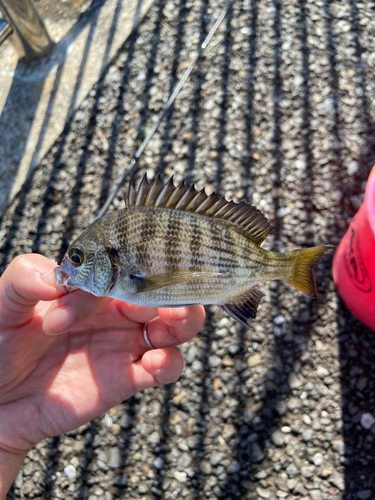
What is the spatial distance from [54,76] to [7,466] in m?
3.49

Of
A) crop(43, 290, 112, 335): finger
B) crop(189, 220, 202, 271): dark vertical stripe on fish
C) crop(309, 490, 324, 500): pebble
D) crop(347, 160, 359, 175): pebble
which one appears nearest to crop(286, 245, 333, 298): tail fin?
crop(189, 220, 202, 271): dark vertical stripe on fish

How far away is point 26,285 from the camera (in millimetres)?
1840

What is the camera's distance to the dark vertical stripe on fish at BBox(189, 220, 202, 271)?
1.88 metres

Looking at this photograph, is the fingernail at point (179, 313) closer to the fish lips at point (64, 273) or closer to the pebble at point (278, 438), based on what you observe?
the fish lips at point (64, 273)

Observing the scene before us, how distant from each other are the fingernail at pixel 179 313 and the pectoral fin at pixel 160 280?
0.68 feet

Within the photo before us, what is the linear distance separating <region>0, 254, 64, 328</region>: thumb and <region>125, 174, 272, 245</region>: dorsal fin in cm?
49

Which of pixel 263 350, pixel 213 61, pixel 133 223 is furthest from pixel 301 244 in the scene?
pixel 213 61

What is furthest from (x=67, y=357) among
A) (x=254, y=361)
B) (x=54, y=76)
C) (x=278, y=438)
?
(x=54, y=76)

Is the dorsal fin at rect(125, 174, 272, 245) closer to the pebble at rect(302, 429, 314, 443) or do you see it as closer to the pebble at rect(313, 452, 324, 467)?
the pebble at rect(302, 429, 314, 443)

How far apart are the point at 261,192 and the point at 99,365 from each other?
1.96m

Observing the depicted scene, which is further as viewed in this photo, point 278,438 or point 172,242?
point 278,438

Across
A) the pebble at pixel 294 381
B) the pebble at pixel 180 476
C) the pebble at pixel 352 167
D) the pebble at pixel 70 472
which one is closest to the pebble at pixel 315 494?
the pebble at pixel 294 381

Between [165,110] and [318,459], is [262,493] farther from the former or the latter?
[165,110]

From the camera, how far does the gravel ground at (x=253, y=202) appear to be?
2.72 m
